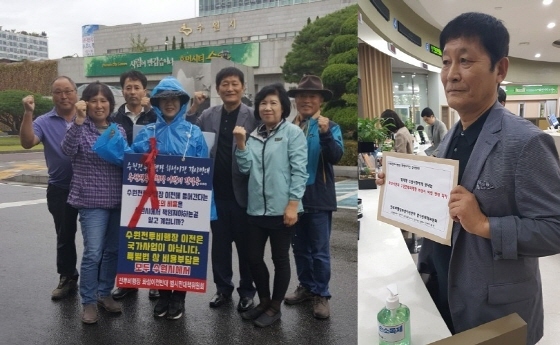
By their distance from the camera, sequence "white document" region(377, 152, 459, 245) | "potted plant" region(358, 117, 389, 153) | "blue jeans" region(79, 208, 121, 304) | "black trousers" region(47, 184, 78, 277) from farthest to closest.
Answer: "blue jeans" region(79, 208, 121, 304)
"black trousers" region(47, 184, 78, 277)
"potted plant" region(358, 117, 389, 153)
"white document" region(377, 152, 459, 245)

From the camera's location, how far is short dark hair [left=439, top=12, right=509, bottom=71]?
71 cm

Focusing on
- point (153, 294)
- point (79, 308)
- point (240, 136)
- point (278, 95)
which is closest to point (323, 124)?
point (278, 95)

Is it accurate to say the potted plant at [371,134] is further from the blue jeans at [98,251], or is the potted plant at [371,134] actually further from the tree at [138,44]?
the blue jeans at [98,251]

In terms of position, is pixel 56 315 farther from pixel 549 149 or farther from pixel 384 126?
pixel 549 149

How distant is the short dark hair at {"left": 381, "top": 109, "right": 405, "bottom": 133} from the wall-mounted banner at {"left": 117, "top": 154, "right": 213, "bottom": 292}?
0.65 meters

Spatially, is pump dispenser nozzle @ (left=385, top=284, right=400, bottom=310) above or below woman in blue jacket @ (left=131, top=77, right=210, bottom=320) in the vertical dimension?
below

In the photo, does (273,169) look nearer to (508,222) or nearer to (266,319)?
(266,319)

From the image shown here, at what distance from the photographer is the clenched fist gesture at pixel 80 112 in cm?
135

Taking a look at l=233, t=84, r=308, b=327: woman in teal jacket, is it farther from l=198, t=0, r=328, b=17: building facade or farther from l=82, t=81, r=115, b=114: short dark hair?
l=82, t=81, r=115, b=114: short dark hair

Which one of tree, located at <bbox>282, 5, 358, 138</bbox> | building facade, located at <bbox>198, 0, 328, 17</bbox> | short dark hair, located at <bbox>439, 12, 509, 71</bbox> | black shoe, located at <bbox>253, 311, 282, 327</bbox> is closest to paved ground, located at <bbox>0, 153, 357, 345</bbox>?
black shoe, located at <bbox>253, 311, 282, 327</bbox>

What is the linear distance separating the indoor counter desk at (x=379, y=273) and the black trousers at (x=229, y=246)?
0.57 meters

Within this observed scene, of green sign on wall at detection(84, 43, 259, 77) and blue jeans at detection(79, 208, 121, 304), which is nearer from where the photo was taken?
green sign on wall at detection(84, 43, 259, 77)

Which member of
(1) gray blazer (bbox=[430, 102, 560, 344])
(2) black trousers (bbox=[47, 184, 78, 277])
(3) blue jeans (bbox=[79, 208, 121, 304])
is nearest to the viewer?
(1) gray blazer (bbox=[430, 102, 560, 344])

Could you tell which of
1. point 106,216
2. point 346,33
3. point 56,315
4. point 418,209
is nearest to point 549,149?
point 418,209
